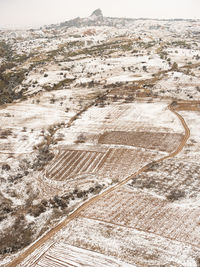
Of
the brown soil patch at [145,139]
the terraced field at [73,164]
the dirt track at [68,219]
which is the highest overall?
the brown soil patch at [145,139]

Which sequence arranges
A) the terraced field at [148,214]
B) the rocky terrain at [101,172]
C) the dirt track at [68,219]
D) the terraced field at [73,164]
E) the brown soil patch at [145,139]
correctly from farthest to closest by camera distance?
the brown soil patch at [145,139] < the terraced field at [73,164] < the terraced field at [148,214] < the rocky terrain at [101,172] < the dirt track at [68,219]

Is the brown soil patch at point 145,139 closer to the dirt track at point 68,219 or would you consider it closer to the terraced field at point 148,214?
the dirt track at point 68,219

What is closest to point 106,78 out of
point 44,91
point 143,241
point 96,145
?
point 44,91

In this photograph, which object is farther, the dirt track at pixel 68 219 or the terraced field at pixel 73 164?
the terraced field at pixel 73 164

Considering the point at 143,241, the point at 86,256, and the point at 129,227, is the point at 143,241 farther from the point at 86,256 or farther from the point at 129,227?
the point at 86,256

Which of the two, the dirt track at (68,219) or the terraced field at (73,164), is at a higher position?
the terraced field at (73,164)

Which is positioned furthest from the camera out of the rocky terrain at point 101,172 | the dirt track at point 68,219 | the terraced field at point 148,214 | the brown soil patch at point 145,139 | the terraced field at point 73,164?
the brown soil patch at point 145,139

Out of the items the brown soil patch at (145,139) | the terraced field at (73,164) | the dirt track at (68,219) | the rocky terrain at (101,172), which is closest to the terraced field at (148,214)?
the rocky terrain at (101,172)

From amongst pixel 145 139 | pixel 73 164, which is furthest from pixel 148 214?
pixel 145 139

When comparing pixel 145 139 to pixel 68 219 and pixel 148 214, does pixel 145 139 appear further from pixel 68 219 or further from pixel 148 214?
pixel 68 219
